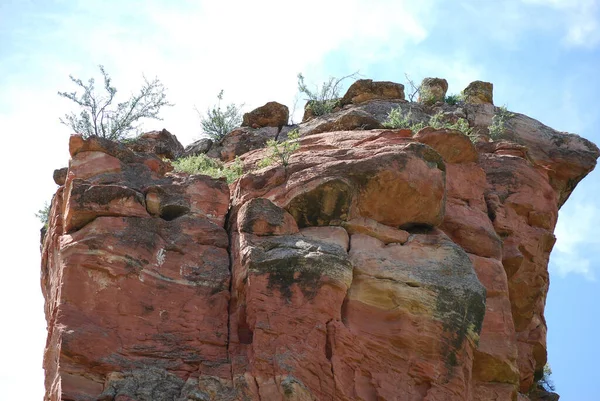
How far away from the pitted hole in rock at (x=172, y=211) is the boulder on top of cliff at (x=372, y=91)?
7.34m

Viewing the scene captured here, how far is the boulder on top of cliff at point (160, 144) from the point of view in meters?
19.1

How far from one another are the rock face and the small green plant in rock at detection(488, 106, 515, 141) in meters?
3.07

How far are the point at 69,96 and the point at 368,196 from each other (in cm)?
722

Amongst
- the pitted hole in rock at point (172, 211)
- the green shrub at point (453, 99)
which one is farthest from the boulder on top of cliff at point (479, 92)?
the pitted hole in rock at point (172, 211)

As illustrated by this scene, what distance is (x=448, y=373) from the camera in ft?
41.6

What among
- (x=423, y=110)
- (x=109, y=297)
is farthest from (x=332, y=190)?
(x=423, y=110)

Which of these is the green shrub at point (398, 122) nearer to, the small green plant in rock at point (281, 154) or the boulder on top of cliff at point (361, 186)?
the small green plant in rock at point (281, 154)

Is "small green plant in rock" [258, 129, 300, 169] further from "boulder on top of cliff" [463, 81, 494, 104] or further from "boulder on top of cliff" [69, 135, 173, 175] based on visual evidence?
"boulder on top of cliff" [463, 81, 494, 104]

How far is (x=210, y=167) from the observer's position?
681 inches

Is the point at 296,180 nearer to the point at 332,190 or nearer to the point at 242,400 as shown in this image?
the point at 332,190

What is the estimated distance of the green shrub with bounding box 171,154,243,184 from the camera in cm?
1638

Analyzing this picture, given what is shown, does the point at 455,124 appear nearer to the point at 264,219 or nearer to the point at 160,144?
the point at 160,144

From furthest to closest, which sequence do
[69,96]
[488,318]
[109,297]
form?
1. [69,96]
2. [488,318]
3. [109,297]

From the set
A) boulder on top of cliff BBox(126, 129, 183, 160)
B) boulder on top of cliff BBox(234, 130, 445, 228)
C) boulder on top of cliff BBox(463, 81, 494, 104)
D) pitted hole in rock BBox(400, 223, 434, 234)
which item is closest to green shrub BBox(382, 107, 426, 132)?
boulder on top of cliff BBox(463, 81, 494, 104)
